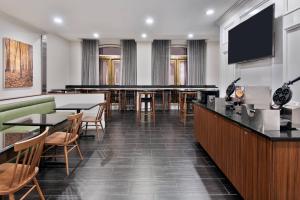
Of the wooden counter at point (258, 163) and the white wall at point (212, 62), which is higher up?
the white wall at point (212, 62)

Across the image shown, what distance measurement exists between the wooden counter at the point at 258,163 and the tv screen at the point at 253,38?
5.72ft

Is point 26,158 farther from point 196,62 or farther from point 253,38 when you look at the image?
point 196,62

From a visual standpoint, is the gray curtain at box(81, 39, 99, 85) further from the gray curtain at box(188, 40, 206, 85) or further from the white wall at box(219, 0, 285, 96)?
the white wall at box(219, 0, 285, 96)

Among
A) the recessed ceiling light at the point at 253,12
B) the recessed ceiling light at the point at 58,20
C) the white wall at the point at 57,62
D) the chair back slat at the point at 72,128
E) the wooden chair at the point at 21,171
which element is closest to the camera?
the wooden chair at the point at 21,171

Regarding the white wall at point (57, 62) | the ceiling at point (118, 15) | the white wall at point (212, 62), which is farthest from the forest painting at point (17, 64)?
the white wall at point (212, 62)

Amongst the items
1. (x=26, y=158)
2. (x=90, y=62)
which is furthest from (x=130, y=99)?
(x=26, y=158)

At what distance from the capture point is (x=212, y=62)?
10984 mm

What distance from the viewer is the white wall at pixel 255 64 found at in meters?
3.76

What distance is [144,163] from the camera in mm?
3924

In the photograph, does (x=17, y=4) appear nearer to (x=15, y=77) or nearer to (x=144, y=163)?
(x=15, y=77)

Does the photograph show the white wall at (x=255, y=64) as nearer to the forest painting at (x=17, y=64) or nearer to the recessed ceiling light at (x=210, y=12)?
the recessed ceiling light at (x=210, y=12)

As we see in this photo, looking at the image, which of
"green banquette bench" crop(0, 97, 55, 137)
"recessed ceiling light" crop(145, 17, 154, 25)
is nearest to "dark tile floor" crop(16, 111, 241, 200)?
"green banquette bench" crop(0, 97, 55, 137)

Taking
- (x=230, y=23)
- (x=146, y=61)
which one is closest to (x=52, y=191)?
(x=230, y=23)

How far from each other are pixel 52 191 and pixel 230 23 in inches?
210
